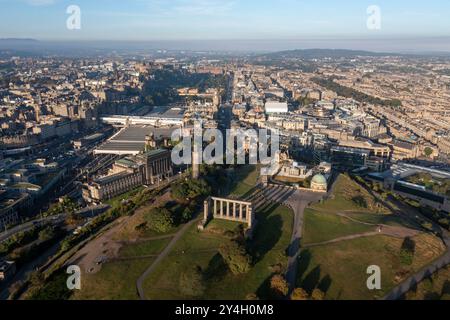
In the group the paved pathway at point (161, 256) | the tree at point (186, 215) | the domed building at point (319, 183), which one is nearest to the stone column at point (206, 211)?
the paved pathway at point (161, 256)

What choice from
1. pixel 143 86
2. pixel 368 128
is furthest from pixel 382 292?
pixel 143 86

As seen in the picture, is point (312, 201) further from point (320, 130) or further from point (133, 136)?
point (133, 136)

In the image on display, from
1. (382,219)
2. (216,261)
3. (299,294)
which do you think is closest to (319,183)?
(382,219)

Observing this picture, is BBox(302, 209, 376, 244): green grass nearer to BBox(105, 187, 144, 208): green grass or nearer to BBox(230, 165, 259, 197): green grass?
BBox(230, 165, 259, 197): green grass

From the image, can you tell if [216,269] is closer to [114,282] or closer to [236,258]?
[236,258]

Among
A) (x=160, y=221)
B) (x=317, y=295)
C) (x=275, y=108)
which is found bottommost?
(x=317, y=295)
